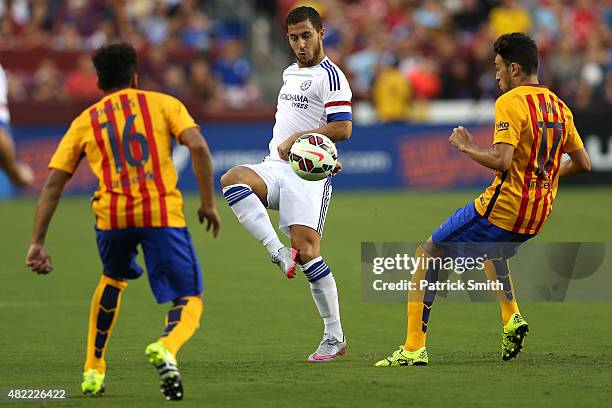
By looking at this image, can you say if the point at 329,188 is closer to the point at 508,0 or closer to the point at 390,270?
the point at 390,270

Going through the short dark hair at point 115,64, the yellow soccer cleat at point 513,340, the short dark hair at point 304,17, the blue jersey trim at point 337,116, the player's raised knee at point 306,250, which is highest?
the short dark hair at point 304,17

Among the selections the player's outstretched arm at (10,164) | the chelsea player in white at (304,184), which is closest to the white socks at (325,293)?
the chelsea player in white at (304,184)

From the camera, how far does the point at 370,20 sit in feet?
88.3

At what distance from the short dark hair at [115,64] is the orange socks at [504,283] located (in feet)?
10.1

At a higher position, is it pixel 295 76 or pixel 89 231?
pixel 295 76

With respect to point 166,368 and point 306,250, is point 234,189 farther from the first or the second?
point 166,368

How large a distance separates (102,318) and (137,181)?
2.93ft

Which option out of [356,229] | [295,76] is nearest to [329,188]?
[295,76]

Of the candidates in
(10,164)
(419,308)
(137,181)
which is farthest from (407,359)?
(10,164)

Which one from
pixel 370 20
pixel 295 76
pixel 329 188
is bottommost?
pixel 329 188

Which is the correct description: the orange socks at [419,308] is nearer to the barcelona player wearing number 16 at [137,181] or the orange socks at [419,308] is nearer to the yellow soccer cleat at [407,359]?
the yellow soccer cleat at [407,359]

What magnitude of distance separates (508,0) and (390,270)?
64.8 ft

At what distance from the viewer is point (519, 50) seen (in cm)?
780

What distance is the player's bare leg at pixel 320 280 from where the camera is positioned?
8.44 m
